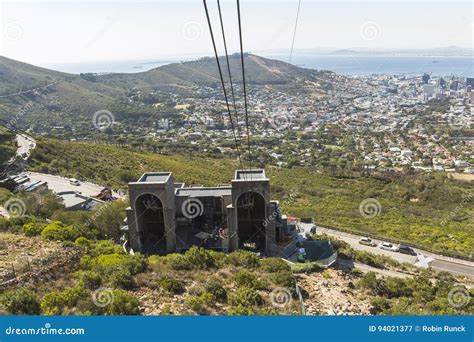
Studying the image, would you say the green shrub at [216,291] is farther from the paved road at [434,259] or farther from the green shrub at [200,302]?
the paved road at [434,259]

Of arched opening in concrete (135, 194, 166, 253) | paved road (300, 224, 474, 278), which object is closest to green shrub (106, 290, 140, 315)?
arched opening in concrete (135, 194, 166, 253)

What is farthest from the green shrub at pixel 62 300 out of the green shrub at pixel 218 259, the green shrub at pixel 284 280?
the green shrub at pixel 284 280

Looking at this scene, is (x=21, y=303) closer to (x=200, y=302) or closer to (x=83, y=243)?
(x=200, y=302)

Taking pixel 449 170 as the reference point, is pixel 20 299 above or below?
above

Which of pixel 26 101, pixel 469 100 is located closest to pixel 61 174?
pixel 26 101

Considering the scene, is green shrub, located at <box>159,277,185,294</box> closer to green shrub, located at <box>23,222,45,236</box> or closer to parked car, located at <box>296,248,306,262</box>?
parked car, located at <box>296,248,306,262</box>

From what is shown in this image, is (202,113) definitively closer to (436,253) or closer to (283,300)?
(436,253)
